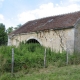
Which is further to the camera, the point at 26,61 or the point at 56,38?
the point at 56,38

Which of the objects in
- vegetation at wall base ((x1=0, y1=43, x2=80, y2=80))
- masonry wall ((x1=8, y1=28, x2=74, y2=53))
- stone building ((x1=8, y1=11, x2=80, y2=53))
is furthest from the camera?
masonry wall ((x1=8, y1=28, x2=74, y2=53))

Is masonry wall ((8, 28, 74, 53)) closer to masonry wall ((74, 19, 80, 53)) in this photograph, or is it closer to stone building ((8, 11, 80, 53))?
stone building ((8, 11, 80, 53))

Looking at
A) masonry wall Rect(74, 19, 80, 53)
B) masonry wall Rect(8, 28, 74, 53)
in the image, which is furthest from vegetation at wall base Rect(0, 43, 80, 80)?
masonry wall Rect(8, 28, 74, 53)

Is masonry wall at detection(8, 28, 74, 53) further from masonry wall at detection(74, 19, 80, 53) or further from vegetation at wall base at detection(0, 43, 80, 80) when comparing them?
vegetation at wall base at detection(0, 43, 80, 80)

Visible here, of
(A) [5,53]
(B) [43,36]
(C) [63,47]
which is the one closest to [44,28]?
(B) [43,36]

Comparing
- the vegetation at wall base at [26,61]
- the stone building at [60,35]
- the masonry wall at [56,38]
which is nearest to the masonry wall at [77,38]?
the stone building at [60,35]

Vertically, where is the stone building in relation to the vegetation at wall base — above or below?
above

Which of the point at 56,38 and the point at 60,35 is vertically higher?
the point at 60,35

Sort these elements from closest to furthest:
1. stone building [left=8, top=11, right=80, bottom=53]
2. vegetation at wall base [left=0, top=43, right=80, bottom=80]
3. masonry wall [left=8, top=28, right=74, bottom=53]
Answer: vegetation at wall base [left=0, top=43, right=80, bottom=80]
stone building [left=8, top=11, right=80, bottom=53]
masonry wall [left=8, top=28, right=74, bottom=53]

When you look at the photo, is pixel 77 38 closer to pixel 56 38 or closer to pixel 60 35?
pixel 60 35

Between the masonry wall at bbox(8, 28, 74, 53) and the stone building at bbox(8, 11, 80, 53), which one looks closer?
the stone building at bbox(8, 11, 80, 53)

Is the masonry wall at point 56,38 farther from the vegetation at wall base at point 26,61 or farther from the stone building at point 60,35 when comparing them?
the vegetation at wall base at point 26,61

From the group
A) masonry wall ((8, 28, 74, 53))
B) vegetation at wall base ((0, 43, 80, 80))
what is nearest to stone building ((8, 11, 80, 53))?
masonry wall ((8, 28, 74, 53))

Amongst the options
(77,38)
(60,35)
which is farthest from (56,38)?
(77,38)
